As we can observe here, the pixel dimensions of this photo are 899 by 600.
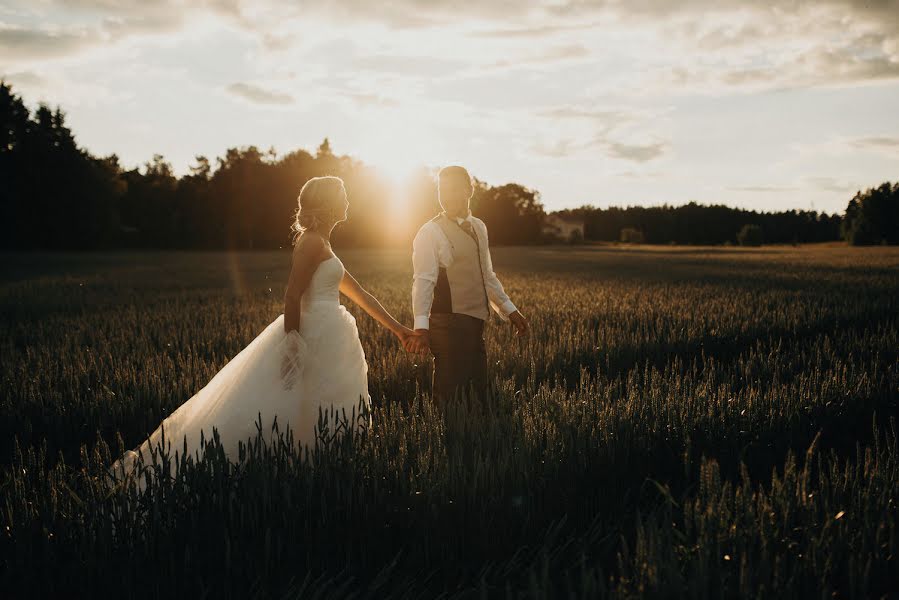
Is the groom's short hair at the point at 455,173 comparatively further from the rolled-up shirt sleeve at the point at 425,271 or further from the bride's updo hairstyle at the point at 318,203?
the bride's updo hairstyle at the point at 318,203

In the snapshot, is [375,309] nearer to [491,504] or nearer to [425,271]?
[425,271]

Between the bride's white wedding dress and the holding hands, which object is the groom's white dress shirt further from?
the bride's white wedding dress

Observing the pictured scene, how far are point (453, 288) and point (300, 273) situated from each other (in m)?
1.27

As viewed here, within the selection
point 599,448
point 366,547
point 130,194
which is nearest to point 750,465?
point 599,448

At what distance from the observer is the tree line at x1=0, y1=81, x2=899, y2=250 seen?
178 ft

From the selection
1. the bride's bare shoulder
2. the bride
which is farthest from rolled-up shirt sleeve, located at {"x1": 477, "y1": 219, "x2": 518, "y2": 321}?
the bride's bare shoulder

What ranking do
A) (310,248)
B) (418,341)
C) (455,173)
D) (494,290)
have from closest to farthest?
(310,248) < (418,341) < (455,173) < (494,290)

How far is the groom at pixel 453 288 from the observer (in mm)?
4816

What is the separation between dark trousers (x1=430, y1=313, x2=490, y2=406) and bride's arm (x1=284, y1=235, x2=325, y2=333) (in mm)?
1145

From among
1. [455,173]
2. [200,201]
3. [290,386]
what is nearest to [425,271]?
[455,173]

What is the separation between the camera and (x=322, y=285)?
4.36m

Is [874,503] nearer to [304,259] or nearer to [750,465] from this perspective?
[750,465]

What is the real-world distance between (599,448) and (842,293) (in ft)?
43.4

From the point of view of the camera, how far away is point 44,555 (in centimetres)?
248
